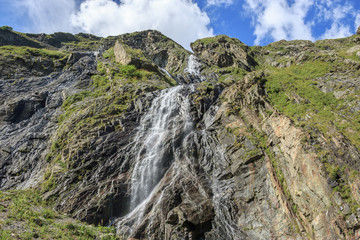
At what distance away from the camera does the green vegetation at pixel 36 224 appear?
45.2 feet

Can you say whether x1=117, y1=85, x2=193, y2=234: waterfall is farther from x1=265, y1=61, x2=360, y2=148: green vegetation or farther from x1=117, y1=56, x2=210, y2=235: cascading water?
x1=265, y1=61, x2=360, y2=148: green vegetation

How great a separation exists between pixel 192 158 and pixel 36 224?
14710 mm

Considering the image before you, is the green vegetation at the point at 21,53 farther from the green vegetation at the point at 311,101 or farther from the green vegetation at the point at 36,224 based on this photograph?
the green vegetation at the point at 311,101

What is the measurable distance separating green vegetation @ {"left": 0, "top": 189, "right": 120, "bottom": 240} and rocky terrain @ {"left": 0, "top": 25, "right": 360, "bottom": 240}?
0.14 metres

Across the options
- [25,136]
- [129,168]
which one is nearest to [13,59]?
[25,136]

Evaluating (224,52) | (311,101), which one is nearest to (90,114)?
(311,101)

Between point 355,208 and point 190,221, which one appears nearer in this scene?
point 355,208

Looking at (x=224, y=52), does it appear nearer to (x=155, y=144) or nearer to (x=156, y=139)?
(x=156, y=139)

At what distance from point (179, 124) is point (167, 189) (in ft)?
31.2

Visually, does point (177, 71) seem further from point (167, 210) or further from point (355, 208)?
point (355, 208)

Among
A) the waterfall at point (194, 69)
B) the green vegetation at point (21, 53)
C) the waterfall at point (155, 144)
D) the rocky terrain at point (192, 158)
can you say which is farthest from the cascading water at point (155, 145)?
the green vegetation at point (21, 53)

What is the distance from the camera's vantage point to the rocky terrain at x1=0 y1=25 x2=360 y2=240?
49.0 feet

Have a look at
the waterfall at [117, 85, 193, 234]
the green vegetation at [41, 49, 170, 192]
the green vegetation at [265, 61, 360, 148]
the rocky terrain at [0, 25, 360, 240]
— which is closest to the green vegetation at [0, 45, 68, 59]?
the rocky terrain at [0, 25, 360, 240]

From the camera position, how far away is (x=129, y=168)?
2380 centimetres
